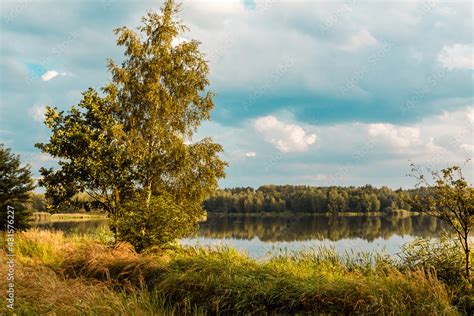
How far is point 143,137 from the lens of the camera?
17656 millimetres

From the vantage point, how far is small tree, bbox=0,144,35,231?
25000 millimetres

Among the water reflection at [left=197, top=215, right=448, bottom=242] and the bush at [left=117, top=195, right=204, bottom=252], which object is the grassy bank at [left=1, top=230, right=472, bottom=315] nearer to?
the bush at [left=117, top=195, right=204, bottom=252]

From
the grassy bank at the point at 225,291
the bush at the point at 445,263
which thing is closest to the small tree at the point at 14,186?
the grassy bank at the point at 225,291

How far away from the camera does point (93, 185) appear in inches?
645

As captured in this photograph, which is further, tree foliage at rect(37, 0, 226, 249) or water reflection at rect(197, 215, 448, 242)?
A: water reflection at rect(197, 215, 448, 242)

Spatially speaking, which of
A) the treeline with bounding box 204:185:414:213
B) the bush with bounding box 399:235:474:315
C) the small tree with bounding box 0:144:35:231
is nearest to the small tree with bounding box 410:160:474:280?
the bush with bounding box 399:235:474:315

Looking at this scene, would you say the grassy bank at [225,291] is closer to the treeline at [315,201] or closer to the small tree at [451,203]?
the small tree at [451,203]

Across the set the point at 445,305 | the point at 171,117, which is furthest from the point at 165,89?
the point at 445,305

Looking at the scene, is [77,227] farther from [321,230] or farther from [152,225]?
[321,230]

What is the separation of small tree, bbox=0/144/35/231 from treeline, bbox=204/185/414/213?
78484mm

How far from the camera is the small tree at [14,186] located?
82.0 feet

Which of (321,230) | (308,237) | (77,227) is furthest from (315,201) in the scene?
(77,227)

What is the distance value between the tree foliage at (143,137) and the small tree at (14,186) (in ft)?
33.9

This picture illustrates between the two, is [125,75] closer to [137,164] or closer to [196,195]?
[137,164]
